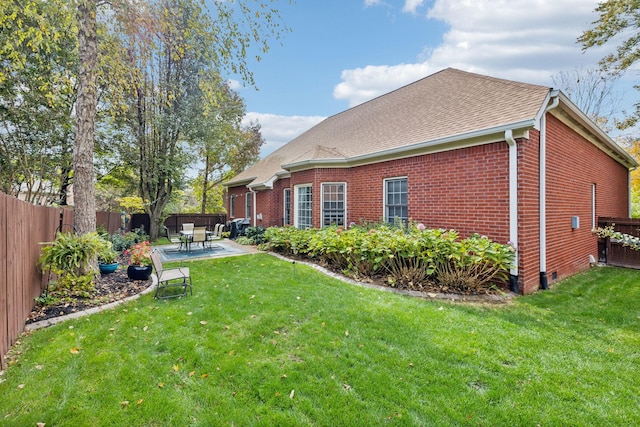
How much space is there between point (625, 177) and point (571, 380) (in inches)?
569

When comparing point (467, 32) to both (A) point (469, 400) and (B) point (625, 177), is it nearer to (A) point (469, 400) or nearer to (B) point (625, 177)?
(B) point (625, 177)

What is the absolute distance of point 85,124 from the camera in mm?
5840

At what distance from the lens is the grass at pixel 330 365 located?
7.86 feet

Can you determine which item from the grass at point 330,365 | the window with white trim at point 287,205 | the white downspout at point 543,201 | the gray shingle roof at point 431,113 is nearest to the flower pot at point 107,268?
the grass at point 330,365

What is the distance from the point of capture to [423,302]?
5.11 meters

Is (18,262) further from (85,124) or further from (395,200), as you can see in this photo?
(395,200)

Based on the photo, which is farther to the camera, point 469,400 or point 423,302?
point 423,302

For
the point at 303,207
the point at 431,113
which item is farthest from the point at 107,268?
the point at 431,113

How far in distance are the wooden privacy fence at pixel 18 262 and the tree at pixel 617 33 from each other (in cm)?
1746

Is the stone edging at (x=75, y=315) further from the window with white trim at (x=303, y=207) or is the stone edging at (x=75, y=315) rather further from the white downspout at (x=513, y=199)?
the white downspout at (x=513, y=199)

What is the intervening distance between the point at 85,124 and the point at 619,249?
14985 mm

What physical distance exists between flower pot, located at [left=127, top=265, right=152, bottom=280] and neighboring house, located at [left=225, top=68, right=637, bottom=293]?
5.39m

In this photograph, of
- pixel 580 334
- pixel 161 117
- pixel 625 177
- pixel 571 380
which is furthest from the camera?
pixel 161 117

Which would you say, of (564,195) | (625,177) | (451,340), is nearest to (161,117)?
(451,340)
